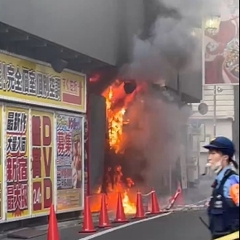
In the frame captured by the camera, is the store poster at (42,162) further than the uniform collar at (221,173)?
Yes

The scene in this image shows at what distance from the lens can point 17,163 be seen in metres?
11.2

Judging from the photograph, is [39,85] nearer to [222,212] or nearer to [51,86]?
[51,86]

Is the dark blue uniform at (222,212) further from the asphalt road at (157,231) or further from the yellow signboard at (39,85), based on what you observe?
the yellow signboard at (39,85)

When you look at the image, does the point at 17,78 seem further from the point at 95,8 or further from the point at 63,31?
the point at 95,8

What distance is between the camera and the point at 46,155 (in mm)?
12352

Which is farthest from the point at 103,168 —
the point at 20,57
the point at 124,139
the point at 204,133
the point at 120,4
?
the point at 20,57

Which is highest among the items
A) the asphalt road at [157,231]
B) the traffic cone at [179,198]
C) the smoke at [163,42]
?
the smoke at [163,42]

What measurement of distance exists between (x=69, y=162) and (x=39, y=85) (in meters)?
1.94

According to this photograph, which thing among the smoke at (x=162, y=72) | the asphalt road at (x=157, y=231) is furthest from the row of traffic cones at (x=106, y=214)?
the smoke at (x=162, y=72)

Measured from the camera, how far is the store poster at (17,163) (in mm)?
10867

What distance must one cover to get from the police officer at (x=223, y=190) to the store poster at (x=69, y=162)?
27.5 ft

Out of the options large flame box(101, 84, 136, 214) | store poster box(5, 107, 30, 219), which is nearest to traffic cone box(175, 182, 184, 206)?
large flame box(101, 84, 136, 214)

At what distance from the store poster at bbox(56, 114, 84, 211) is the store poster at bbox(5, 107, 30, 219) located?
1.42m

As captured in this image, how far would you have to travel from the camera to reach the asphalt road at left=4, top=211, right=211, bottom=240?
10484 mm
